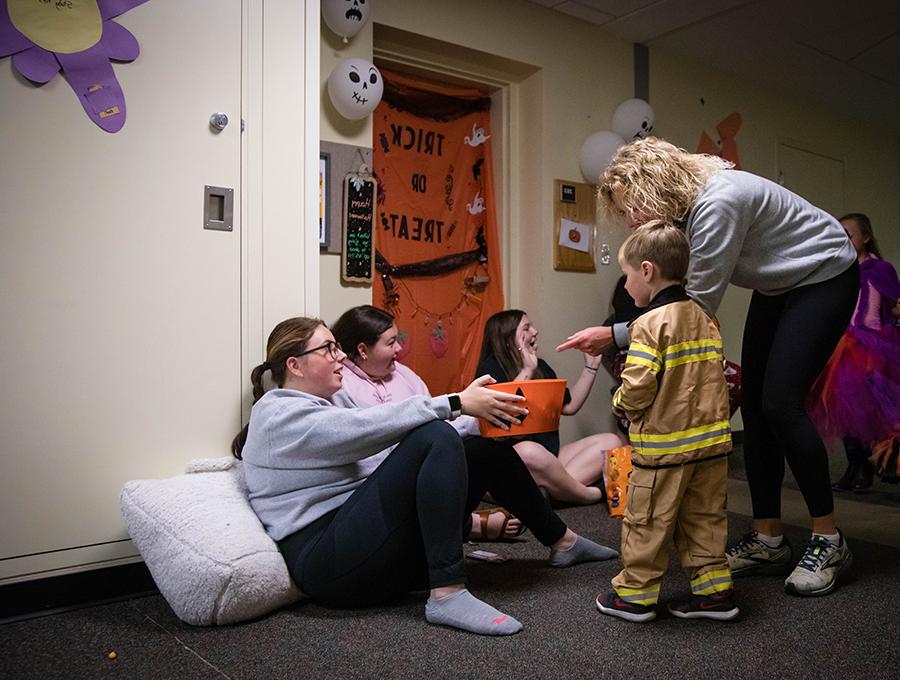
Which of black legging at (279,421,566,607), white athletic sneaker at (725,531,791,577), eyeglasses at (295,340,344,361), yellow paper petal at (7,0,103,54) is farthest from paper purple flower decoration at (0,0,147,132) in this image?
white athletic sneaker at (725,531,791,577)

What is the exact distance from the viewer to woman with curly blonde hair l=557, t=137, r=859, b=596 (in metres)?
1.85

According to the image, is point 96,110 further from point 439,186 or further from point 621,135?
point 621,135

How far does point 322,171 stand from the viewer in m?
3.16

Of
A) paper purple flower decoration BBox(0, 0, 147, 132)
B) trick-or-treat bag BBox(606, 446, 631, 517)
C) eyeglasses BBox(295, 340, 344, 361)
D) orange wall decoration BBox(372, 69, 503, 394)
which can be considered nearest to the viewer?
paper purple flower decoration BBox(0, 0, 147, 132)

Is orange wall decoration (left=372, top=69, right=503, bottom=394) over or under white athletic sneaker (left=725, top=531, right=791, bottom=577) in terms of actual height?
over

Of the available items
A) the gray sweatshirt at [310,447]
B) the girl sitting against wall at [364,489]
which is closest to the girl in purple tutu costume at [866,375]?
the girl sitting against wall at [364,489]

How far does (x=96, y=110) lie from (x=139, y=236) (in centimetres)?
32

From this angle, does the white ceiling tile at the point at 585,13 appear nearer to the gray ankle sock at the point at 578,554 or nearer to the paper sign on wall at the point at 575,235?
the paper sign on wall at the point at 575,235

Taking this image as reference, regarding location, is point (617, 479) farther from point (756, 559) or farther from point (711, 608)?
point (711, 608)

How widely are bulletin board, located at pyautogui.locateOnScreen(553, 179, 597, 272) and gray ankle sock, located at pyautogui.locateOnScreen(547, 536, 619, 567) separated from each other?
2.03 m

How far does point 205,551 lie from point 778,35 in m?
4.23

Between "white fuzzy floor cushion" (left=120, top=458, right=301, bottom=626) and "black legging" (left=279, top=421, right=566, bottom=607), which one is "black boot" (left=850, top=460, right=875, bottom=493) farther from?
"white fuzzy floor cushion" (left=120, top=458, right=301, bottom=626)

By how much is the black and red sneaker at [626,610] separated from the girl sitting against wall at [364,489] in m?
0.24

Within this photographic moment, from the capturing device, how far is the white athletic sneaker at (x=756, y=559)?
214cm
